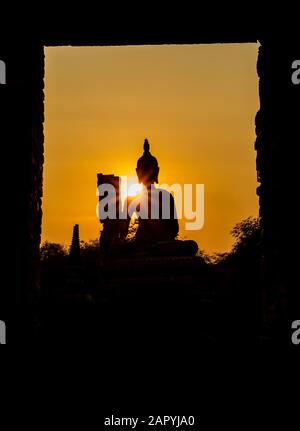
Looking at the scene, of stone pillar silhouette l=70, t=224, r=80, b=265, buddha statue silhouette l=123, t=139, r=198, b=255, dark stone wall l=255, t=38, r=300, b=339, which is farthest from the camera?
stone pillar silhouette l=70, t=224, r=80, b=265

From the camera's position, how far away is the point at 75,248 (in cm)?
1738

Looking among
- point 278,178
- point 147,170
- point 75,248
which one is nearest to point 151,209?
point 147,170

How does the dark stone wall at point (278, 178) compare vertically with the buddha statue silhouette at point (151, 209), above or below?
below

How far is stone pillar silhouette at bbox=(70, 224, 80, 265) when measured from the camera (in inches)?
671

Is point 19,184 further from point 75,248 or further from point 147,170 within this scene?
point 75,248

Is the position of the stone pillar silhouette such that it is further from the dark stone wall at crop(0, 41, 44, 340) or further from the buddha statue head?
the dark stone wall at crop(0, 41, 44, 340)

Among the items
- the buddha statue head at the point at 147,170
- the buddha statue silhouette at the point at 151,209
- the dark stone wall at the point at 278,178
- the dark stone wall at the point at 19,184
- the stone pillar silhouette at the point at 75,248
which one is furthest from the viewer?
the stone pillar silhouette at the point at 75,248

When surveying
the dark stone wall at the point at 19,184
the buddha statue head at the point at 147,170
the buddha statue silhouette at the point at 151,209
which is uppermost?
the buddha statue head at the point at 147,170

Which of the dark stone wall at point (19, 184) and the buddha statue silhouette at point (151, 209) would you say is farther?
the buddha statue silhouette at point (151, 209)

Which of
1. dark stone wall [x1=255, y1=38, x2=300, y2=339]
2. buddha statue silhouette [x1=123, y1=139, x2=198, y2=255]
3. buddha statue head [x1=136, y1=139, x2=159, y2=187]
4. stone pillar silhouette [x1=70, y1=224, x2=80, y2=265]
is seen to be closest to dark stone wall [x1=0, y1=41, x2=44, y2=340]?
dark stone wall [x1=255, y1=38, x2=300, y2=339]

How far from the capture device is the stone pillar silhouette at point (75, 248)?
1703 centimetres

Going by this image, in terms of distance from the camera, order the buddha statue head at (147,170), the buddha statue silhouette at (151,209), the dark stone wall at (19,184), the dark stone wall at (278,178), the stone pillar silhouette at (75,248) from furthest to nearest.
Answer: the stone pillar silhouette at (75,248) → the buddha statue head at (147,170) → the buddha statue silhouette at (151,209) → the dark stone wall at (19,184) → the dark stone wall at (278,178)

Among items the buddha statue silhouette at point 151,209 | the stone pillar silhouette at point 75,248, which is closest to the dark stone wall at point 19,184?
the buddha statue silhouette at point 151,209

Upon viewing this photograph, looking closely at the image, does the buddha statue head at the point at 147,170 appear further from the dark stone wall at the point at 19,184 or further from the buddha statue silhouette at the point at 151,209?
the dark stone wall at the point at 19,184
